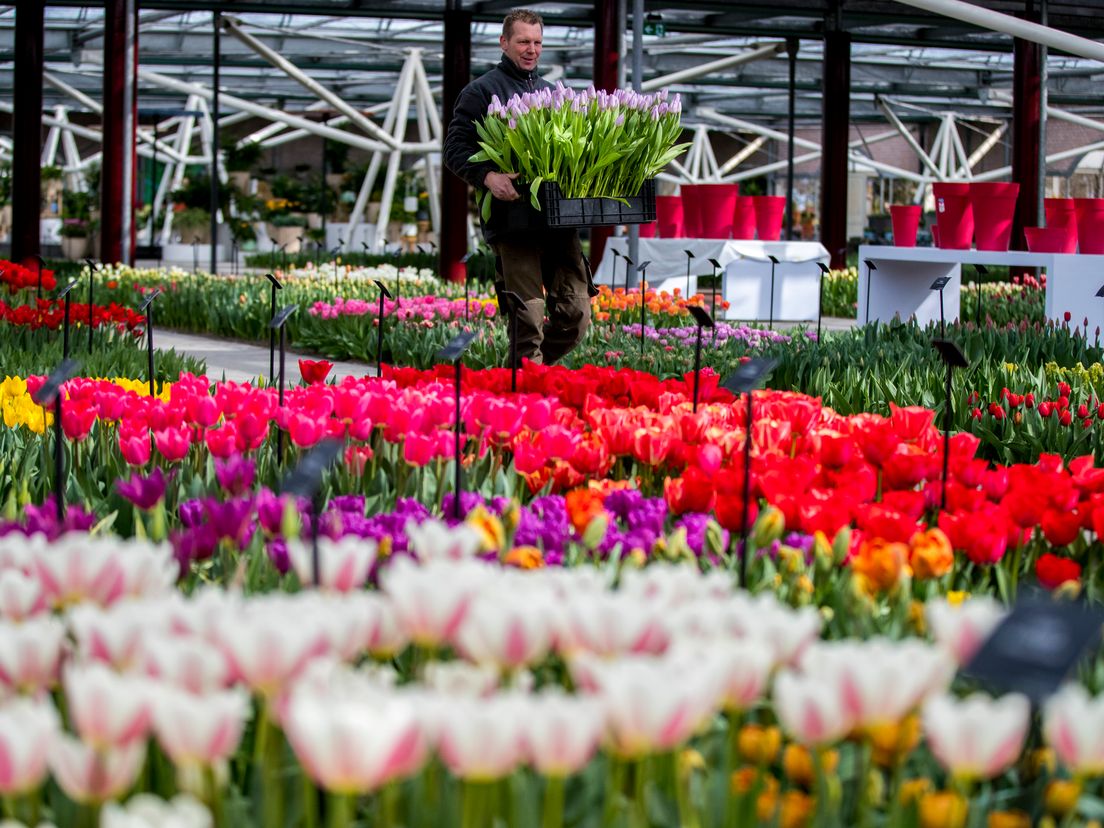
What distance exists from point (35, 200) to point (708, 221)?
6918 millimetres

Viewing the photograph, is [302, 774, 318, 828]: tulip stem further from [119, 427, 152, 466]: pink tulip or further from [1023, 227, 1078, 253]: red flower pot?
[1023, 227, 1078, 253]: red flower pot

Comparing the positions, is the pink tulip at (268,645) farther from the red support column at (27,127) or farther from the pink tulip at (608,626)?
the red support column at (27,127)

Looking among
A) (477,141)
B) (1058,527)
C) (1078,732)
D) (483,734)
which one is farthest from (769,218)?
(483,734)

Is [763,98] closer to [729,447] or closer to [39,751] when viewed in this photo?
[729,447]

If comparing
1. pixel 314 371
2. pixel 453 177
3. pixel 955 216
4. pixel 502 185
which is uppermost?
pixel 453 177

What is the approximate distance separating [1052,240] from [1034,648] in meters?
8.56

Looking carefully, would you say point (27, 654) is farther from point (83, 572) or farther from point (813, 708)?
point (813, 708)

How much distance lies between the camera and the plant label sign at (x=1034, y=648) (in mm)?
1219

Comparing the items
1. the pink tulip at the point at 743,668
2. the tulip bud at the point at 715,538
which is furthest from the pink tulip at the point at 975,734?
the tulip bud at the point at 715,538

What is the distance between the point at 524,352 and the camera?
5688mm

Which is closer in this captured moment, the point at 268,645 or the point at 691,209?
the point at 268,645

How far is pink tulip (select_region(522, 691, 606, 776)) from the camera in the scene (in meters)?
1.13

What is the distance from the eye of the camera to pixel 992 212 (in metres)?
9.66

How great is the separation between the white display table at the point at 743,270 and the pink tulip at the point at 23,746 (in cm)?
1115
